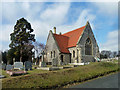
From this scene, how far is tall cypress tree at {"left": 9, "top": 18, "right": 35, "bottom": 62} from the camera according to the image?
33344 mm

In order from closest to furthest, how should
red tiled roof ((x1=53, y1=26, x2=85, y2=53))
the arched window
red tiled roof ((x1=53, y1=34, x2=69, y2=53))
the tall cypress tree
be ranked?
1. red tiled roof ((x1=53, y1=34, x2=69, y2=53))
2. red tiled roof ((x1=53, y1=26, x2=85, y2=53))
3. the arched window
4. the tall cypress tree

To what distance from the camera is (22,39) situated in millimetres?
33406

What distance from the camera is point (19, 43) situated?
34.2 metres

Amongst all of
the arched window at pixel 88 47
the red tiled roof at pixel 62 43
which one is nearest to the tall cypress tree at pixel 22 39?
the red tiled roof at pixel 62 43

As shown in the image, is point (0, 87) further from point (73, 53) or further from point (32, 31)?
point (32, 31)

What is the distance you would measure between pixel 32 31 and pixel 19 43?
615 centimetres

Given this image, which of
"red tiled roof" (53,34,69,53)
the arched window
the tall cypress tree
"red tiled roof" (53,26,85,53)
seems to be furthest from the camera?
the tall cypress tree

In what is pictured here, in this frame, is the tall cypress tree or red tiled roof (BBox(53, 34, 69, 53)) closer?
red tiled roof (BBox(53, 34, 69, 53))

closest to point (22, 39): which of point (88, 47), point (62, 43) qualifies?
point (62, 43)

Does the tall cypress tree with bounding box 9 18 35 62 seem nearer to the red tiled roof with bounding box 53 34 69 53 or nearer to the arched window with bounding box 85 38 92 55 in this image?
the red tiled roof with bounding box 53 34 69 53

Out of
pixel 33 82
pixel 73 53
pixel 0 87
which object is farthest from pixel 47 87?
pixel 73 53

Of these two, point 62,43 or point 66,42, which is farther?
point 66,42

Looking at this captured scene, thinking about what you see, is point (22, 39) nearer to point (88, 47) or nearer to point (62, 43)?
point (62, 43)

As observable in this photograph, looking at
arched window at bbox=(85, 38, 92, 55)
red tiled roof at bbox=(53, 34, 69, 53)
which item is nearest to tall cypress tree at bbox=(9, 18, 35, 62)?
red tiled roof at bbox=(53, 34, 69, 53)
